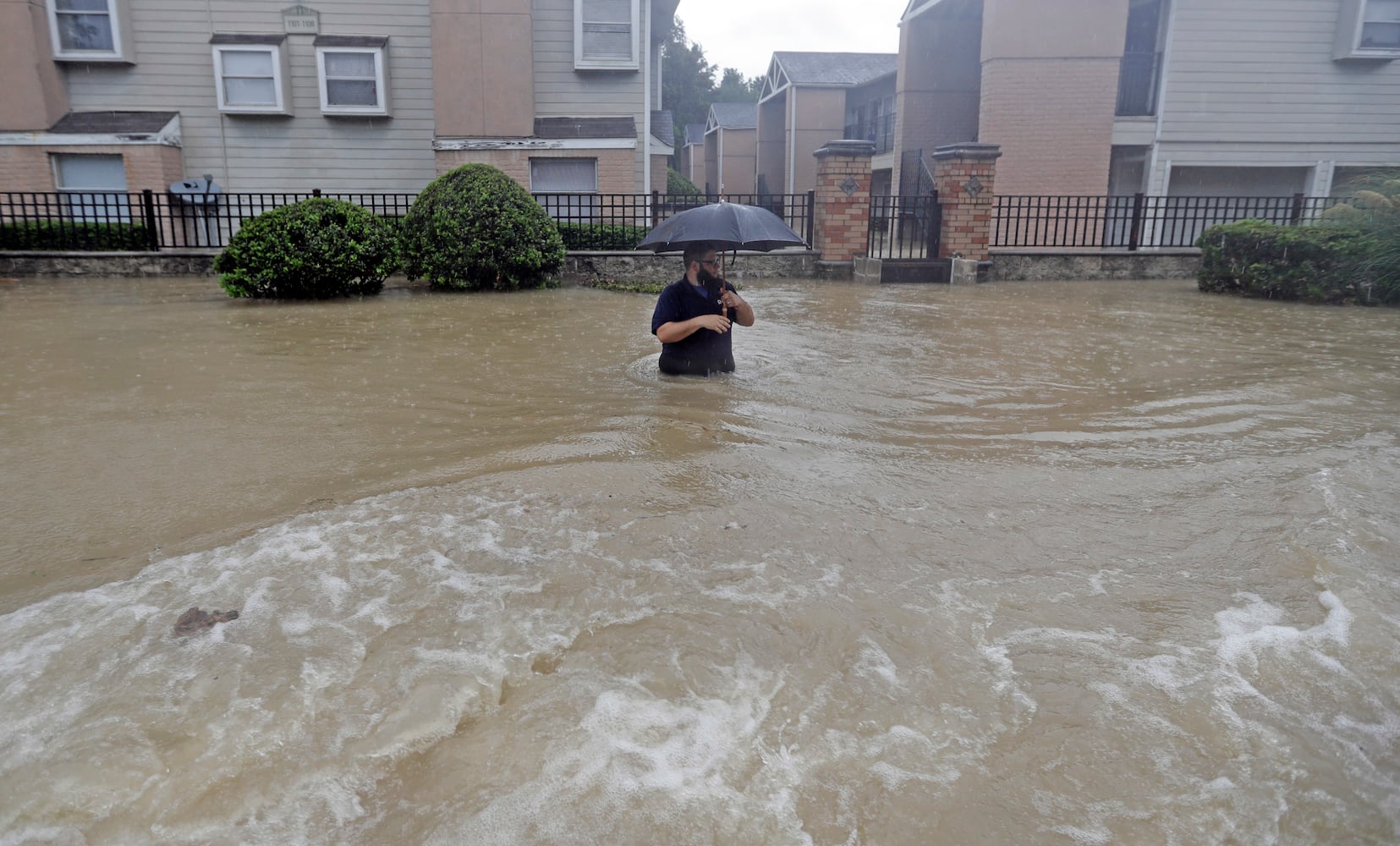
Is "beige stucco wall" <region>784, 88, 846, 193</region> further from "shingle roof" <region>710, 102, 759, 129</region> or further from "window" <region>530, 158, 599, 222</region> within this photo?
"window" <region>530, 158, 599, 222</region>

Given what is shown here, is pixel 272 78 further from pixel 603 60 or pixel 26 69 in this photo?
pixel 603 60

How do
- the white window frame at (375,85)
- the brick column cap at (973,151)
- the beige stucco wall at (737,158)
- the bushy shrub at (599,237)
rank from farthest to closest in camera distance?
the beige stucco wall at (737,158) → the white window frame at (375,85) → the bushy shrub at (599,237) → the brick column cap at (973,151)

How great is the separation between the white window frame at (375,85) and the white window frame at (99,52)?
10.5ft

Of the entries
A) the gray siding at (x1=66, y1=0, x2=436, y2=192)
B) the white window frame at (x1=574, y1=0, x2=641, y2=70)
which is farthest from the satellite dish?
the white window frame at (x1=574, y1=0, x2=641, y2=70)

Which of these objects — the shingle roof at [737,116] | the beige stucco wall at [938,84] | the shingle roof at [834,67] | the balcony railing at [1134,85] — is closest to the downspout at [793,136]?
the shingle roof at [834,67]

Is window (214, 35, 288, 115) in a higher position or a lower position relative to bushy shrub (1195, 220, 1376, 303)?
higher

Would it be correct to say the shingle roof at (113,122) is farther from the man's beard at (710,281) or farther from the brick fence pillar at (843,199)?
the man's beard at (710,281)

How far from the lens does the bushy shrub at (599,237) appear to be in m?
14.6

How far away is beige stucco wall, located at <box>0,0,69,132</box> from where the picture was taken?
583 inches

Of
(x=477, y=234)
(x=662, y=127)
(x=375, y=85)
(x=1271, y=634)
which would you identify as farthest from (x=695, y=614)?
(x=662, y=127)

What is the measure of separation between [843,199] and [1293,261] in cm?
629

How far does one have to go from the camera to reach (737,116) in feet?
122

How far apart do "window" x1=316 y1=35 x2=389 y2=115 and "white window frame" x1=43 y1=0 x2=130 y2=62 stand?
3.20m

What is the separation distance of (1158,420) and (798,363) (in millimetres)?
2834
